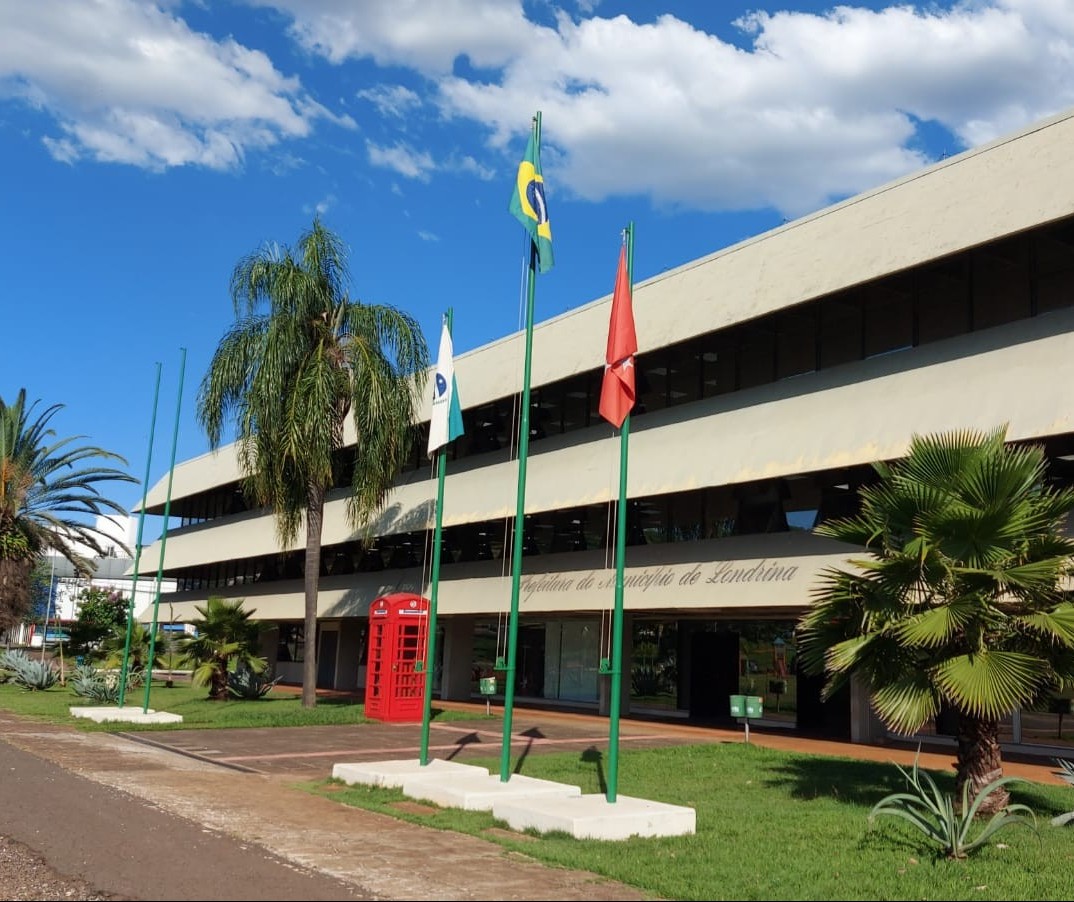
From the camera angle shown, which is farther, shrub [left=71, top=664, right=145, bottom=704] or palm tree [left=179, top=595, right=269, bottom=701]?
palm tree [left=179, top=595, right=269, bottom=701]

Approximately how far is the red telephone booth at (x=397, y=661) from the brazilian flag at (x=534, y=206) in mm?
13988

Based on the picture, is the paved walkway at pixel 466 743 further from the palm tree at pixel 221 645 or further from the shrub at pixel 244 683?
the shrub at pixel 244 683

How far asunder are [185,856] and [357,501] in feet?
62.0

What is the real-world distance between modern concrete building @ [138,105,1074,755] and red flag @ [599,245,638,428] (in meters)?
7.82

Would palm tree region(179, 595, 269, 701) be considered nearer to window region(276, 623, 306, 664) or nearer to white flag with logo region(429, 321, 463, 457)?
white flag with logo region(429, 321, 463, 457)

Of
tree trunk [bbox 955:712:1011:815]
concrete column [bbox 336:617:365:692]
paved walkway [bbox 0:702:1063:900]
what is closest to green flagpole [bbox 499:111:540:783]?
paved walkway [bbox 0:702:1063:900]

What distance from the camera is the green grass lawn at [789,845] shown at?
846 cm

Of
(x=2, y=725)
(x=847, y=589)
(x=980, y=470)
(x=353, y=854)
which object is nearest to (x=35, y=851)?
(x=353, y=854)

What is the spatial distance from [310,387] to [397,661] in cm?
703

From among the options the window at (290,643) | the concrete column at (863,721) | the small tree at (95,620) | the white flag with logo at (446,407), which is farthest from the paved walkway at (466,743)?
the window at (290,643)

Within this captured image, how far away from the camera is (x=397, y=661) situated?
26047 millimetres

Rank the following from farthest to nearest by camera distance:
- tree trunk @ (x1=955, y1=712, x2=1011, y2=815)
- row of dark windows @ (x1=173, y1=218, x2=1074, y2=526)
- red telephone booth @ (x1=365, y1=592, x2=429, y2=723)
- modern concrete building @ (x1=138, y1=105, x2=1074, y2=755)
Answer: red telephone booth @ (x1=365, y1=592, x2=429, y2=723) < row of dark windows @ (x1=173, y1=218, x2=1074, y2=526) < modern concrete building @ (x1=138, y1=105, x2=1074, y2=755) < tree trunk @ (x1=955, y1=712, x2=1011, y2=815)

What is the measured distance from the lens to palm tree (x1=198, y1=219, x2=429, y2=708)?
2605 centimetres

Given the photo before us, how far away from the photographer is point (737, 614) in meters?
26.0
